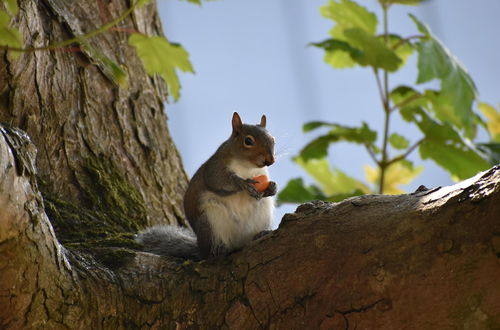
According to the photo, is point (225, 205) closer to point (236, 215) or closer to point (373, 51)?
point (236, 215)

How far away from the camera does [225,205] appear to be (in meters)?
2.12

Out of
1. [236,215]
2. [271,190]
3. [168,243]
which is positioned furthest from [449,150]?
[168,243]

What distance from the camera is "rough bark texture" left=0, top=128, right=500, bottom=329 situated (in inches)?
51.9

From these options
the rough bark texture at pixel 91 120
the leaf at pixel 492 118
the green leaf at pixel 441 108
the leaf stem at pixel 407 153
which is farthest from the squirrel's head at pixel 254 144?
the leaf at pixel 492 118

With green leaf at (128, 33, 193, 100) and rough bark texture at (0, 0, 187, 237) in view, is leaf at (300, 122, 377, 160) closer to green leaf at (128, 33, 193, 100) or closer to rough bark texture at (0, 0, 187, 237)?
rough bark texture at (0, 0, 187, 237)

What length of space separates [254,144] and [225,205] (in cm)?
→ 25

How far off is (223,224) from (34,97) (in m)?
0.72

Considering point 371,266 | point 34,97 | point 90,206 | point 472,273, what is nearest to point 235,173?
point 90,206

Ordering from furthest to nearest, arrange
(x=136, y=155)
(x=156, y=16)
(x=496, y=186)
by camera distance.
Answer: (x=156, y=16) → (x=136, y=155) → (x=496, y=186)

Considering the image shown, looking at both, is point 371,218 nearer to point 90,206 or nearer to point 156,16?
point 90,206

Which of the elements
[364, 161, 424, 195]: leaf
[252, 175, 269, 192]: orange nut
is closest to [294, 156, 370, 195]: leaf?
[364, 161, 424, 195]: leaf

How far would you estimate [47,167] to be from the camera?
214 centimetres

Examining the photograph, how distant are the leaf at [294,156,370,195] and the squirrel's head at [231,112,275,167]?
53 centimetres

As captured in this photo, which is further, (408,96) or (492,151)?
(408,96)
